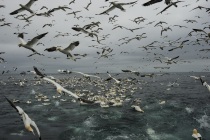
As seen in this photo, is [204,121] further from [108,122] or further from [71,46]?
[71,46]

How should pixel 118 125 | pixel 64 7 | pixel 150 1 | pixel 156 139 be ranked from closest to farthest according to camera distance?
pixel 150 1 < pixel 64 7 < pixel 156 139 < pixel 118 125

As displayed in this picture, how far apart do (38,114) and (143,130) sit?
58.3 ft

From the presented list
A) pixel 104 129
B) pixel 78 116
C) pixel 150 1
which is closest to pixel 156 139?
pixel 104 129

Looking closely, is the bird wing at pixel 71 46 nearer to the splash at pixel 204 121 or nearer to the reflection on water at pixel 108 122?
the reflection on water at pixel 108 122

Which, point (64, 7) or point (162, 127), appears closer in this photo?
point (64, 7)

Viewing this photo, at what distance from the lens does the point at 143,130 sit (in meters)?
33.4

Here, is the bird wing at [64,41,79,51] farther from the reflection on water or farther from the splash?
the splash

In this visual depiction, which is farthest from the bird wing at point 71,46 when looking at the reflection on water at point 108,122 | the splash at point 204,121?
the splash at point 204,121

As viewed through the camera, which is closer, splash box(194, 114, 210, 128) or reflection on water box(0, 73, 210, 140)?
reflection on water box(0, 73, 210, 140)

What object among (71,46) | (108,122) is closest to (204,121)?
(108,122)

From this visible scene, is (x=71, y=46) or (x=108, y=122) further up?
(x=71, y=46)

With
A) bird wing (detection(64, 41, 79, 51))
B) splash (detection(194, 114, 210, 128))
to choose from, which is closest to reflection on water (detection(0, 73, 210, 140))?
splash (detection(194, 114, 210, 128))

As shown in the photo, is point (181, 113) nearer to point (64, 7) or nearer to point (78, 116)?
point (78, 116)

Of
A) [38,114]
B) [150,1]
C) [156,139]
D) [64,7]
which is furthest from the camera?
[38,114]
